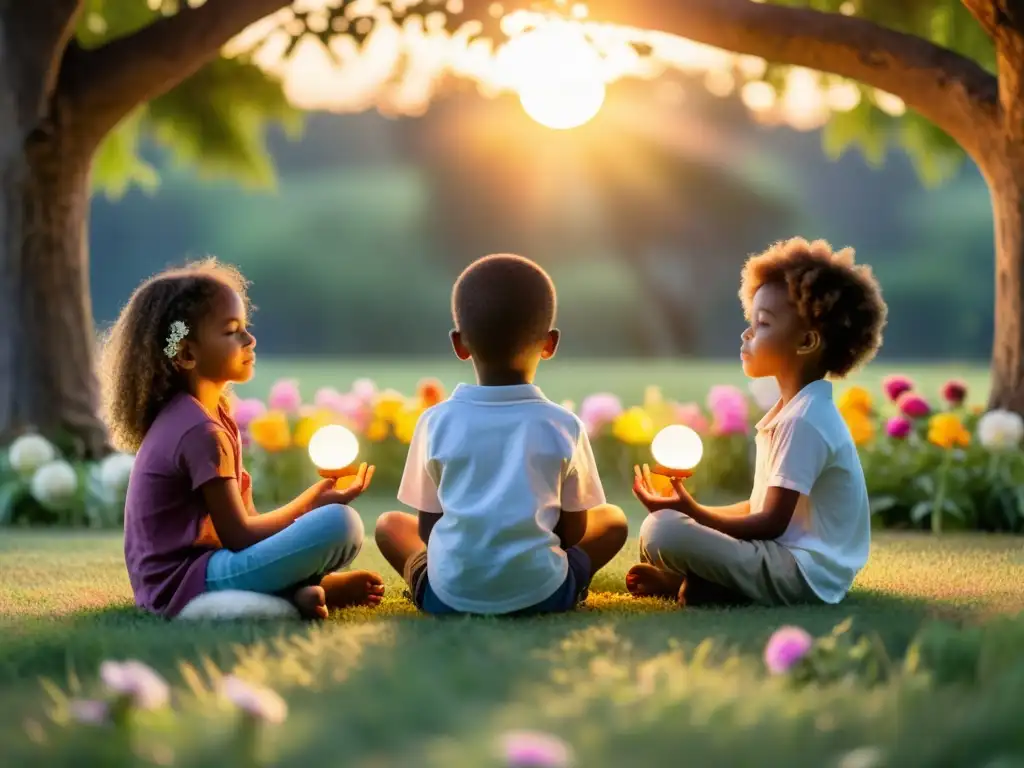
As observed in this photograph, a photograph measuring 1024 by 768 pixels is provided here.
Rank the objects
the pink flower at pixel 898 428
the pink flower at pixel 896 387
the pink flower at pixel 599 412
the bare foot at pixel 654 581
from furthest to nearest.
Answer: the pink flower at pixel 599 412 < the pink flower at pixel 896 387 < the pink flower at pixel 898 428 < the bare foot at pixel 654 581

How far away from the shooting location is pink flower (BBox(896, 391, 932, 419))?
261 inches

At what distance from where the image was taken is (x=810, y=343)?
3.85 meters

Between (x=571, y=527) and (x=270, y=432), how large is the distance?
3973 millimetres

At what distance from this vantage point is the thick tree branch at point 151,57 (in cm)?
712

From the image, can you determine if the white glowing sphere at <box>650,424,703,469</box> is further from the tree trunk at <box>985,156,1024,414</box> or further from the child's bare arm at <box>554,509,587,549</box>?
the tree trunk at <box>985,156,1024,414</box>

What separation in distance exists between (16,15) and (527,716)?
20.6 ft

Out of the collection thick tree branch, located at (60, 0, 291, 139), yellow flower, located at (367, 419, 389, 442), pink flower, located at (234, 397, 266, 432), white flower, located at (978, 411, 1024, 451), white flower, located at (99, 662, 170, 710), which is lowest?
white flower, located at (978, 411, 1024, 451)

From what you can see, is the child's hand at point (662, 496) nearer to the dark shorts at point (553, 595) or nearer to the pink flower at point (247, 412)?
the dark shorts at point (553, 595)

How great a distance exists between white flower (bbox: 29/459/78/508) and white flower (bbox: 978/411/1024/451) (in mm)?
4383

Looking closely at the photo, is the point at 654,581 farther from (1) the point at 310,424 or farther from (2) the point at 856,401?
(1) the point at 310,424

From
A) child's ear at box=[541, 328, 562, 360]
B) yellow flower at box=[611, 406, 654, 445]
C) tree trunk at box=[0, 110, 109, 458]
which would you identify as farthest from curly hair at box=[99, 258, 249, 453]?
yellow flower at box=[611, 406, 654, 445]

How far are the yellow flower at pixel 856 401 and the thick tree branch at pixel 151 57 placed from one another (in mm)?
3705

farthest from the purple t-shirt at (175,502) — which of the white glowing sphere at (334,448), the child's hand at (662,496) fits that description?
the child's hand at (662,496)

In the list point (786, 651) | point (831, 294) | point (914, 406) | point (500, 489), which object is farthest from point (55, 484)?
point (786, 651)
